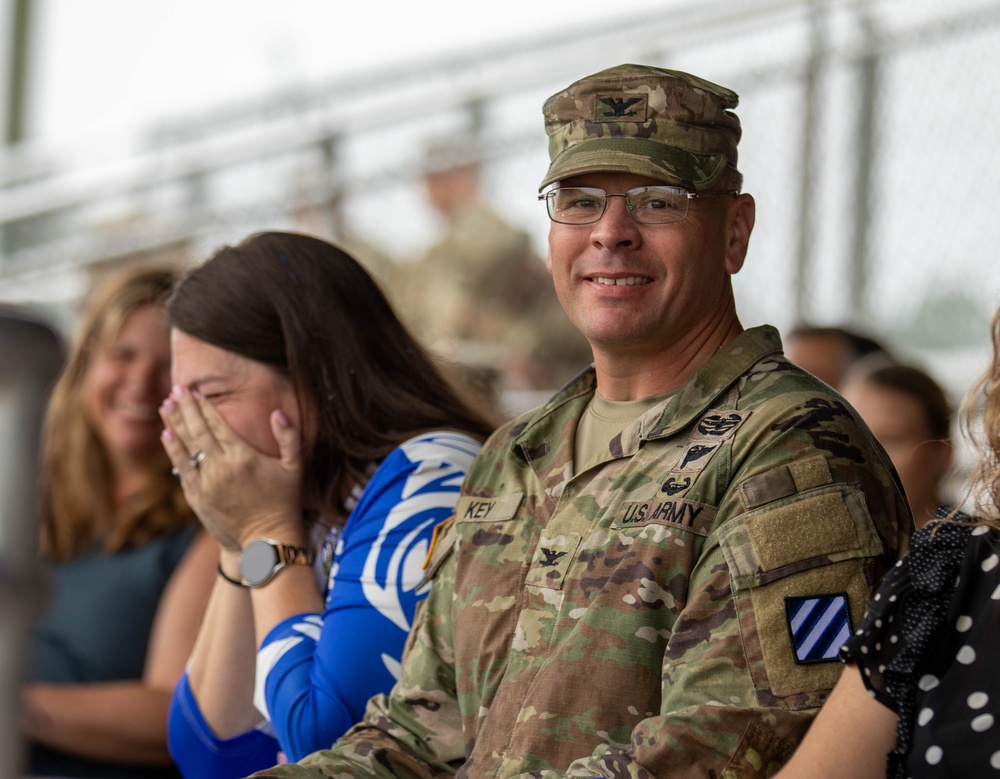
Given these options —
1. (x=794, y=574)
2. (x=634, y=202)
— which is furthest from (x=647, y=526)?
(x=634, y=202)

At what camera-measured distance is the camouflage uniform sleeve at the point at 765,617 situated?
71.3 inches

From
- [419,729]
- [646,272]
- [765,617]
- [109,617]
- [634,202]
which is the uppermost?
[634,202]

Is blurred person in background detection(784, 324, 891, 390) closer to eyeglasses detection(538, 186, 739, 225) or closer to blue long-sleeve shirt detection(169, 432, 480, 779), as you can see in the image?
blue long-sleeve shirt detection(169, 432, 480, 779)

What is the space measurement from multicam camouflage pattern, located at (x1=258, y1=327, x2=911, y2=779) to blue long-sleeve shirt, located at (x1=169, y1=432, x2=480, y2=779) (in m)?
0.14

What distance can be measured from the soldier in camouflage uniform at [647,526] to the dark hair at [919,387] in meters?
1.75

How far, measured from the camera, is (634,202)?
2.29 metres

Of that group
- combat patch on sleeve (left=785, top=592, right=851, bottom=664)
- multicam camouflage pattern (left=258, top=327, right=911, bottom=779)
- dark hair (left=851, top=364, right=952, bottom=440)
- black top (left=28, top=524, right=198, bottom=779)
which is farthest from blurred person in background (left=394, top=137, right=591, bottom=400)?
combat patch on sleeve (left=785, top=592, right=851, bottom=664)

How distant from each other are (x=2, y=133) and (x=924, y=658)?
11283 millimetres

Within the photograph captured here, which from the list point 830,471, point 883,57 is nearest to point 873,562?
point 830,471

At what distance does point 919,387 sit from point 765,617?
7.64ft

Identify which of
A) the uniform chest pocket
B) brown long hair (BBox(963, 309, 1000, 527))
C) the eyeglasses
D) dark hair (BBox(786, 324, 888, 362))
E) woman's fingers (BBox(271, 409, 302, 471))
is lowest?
dark hair (BBox(786, 324, 888, 362))

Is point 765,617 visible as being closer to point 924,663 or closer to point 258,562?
point 924,663

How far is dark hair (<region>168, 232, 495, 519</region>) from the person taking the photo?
9.59 feet

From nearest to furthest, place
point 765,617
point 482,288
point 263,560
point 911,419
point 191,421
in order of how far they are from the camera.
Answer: point 765,617
point 263,560
point 191,421
point 911,419
point 482,288
